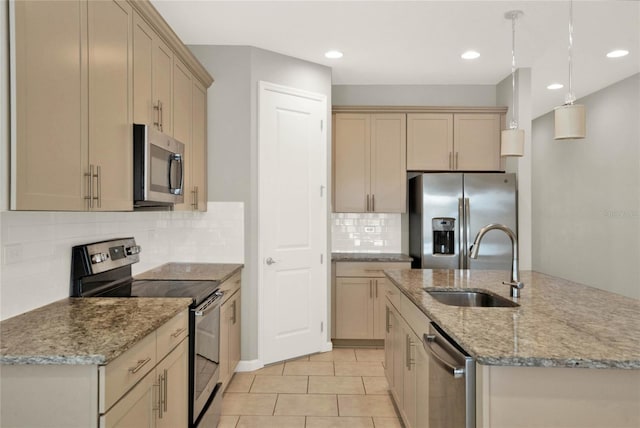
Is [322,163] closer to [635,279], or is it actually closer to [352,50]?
[352,50]

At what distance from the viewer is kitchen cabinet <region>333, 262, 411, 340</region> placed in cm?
444

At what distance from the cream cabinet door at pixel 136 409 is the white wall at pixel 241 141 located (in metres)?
1.95

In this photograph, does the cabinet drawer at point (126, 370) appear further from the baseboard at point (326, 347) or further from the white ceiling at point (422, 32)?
the baseboard at point (326, 347)

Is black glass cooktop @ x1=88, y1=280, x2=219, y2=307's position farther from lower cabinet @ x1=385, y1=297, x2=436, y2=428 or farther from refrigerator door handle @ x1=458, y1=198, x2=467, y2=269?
refrigerator door handle @ x1=458, y1=198, x2=467, y2=269

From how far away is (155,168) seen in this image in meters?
2.41

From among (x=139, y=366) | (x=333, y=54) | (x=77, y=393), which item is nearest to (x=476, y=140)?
(x=333, y=54)

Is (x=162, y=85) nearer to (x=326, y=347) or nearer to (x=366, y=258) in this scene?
(x=366, y=258)

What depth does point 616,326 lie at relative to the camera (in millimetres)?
1658

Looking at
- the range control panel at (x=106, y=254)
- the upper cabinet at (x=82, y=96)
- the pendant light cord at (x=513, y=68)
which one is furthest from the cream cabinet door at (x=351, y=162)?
the range control panel at (x=106, y=254)

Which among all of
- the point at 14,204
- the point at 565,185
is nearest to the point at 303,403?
the point at 14,204

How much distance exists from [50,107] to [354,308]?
345cm

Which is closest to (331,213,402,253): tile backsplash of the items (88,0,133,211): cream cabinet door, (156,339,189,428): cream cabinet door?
(156,339,189,428): cream cabinet door

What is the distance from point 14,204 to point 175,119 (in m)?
1.66

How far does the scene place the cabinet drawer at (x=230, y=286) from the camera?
10.2 ft
